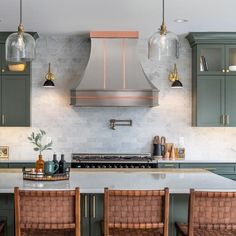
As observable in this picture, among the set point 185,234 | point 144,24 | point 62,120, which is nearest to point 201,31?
point 144,24

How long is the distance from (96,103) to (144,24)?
50.5 inches

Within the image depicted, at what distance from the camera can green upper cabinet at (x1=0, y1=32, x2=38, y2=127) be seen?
5965 mm

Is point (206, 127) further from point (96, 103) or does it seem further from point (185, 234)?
point (185, 234)

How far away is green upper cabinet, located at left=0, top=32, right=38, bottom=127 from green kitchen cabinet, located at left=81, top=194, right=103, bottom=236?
302 cm

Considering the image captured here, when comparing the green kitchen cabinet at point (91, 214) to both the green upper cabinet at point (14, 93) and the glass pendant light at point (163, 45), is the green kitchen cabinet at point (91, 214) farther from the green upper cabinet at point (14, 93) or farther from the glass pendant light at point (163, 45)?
the green upper cabinet at point (14, 93)

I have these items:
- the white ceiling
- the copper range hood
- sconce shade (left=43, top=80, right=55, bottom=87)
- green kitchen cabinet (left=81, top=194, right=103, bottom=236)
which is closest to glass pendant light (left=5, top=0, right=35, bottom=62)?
green kitchen cabinet (left=81, top=194, right=103, bottom=236)

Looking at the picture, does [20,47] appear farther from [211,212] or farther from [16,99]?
[16,99]

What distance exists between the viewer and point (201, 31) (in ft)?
19.3

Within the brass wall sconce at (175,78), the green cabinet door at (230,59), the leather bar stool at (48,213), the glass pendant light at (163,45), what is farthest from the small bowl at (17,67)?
the leather bar stool at (48,213)

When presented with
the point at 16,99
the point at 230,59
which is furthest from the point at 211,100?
the point at 16,99

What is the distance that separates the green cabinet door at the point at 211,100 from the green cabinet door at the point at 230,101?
0.24 feet

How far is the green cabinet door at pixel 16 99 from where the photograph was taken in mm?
5977

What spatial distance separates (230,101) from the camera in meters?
6.03

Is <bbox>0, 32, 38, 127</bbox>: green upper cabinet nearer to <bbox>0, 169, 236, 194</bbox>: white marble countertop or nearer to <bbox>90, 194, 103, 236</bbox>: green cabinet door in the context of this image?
<bbox>0, 169, 236, 194</bbox>: white marble countertop
